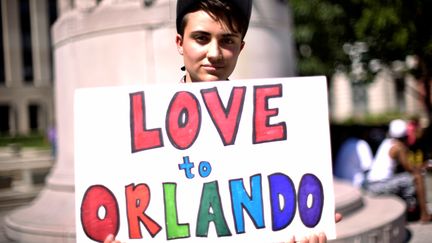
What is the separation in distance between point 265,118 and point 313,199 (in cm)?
34

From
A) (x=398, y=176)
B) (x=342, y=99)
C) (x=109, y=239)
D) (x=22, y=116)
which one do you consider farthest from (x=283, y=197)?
(x=22, y=116)

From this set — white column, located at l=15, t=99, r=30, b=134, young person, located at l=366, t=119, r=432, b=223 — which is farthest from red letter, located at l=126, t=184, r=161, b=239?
white column, located at l=15, t=99, r=30, b=134

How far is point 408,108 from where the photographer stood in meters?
36.9

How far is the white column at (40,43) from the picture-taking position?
46156 millimetres

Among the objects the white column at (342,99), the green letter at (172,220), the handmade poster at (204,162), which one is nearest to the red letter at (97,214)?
the handmade poster at (204,162)

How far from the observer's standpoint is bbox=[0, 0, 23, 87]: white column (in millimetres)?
44938

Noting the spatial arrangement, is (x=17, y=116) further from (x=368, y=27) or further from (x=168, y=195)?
(x=168, y=195)

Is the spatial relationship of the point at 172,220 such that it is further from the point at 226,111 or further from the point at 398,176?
the point at 398,176

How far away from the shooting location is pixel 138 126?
1.90 m

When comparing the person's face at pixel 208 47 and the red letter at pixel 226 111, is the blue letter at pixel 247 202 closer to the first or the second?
the red letter at pixel 226 111

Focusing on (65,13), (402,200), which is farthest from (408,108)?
(65,13)

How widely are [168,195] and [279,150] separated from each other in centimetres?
44

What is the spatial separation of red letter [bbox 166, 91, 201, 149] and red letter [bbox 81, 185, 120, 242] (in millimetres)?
300

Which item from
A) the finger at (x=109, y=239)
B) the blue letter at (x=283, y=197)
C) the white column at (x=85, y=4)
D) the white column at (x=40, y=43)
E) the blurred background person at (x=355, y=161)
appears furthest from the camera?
the white column at (x=40, y=43)
